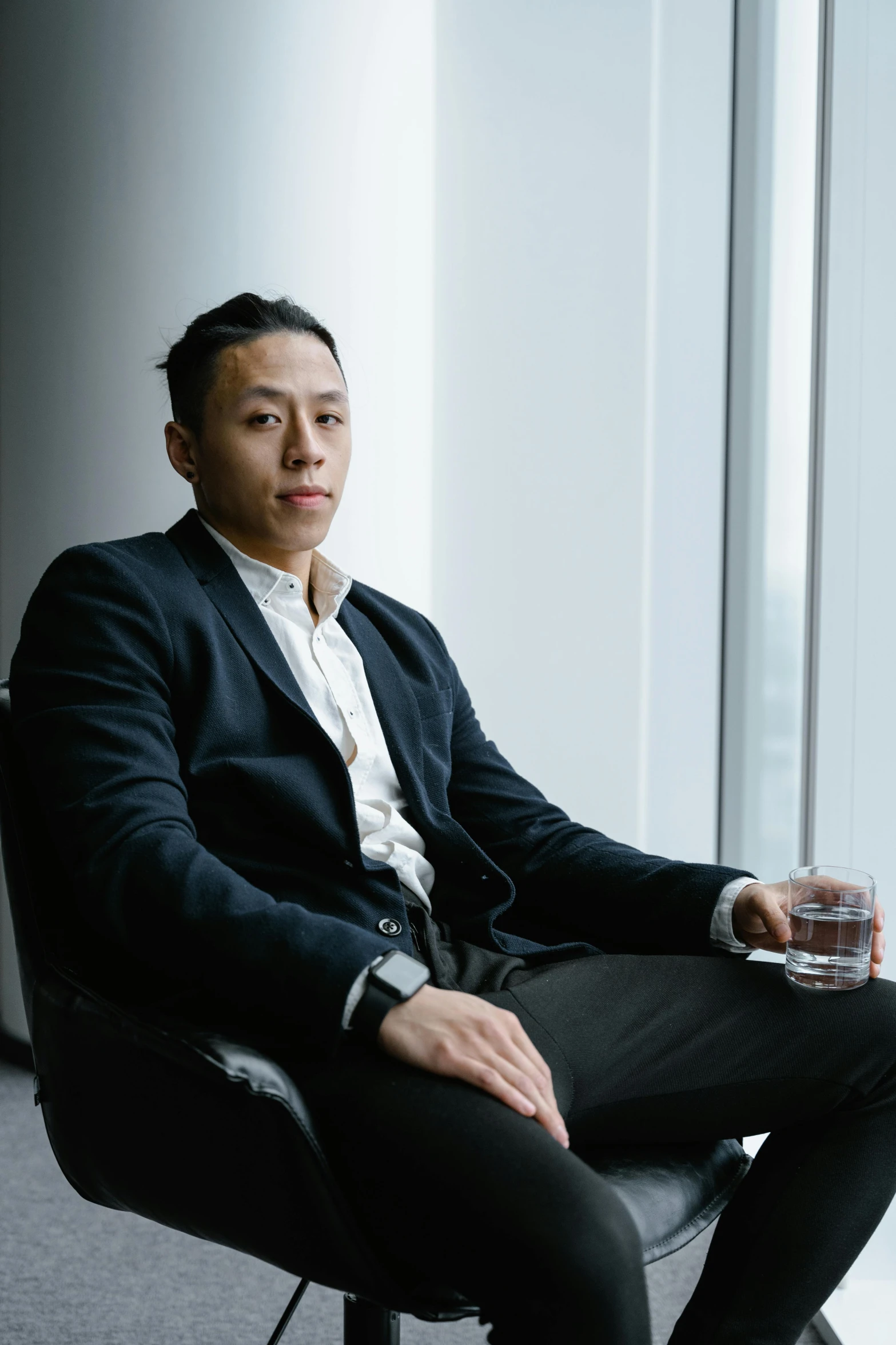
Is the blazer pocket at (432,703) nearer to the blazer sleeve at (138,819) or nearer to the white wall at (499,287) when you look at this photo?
the blazer sleeve at (138,819)

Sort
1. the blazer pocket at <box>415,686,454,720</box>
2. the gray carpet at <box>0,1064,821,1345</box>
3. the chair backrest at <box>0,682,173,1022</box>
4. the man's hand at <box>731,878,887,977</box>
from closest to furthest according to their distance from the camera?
the chair backrest at <box>0,682,173,1022</box>
the man's hand at <box>731,878,887,977</box>
the blazer pocket at <box>415,686,454,720</box>
the gray carpet at <box>0,1064,821,1345</box>

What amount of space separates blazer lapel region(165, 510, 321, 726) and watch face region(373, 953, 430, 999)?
0.35 metres

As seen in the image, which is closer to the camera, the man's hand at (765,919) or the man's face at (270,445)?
the man's hand at (765,919)

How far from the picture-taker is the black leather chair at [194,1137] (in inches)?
41.1

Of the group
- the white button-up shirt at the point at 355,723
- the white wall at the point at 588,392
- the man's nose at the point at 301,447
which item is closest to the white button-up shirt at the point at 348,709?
the white button-up shirt at the point at 355,723

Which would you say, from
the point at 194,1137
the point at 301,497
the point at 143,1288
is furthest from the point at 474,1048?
the point at 143,1288

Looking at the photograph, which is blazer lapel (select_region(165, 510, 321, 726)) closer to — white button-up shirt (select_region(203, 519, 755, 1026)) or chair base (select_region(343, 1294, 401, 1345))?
white button-up shirt (select_region(203, 519, 755, 1026))

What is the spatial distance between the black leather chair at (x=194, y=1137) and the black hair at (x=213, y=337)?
1.60ft

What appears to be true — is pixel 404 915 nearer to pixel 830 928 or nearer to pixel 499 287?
pixel 830 928

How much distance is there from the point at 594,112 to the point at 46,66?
1.25 m

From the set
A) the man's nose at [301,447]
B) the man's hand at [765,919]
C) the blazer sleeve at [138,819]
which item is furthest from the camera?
the man's nose at [301,447]

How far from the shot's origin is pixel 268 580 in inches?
60.6

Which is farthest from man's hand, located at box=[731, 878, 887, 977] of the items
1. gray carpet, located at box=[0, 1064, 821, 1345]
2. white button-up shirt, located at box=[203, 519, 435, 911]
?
gray carpet, located at box=[0, 1064, 821, 1345]

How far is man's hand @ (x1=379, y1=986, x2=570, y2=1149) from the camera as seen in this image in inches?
42.3
